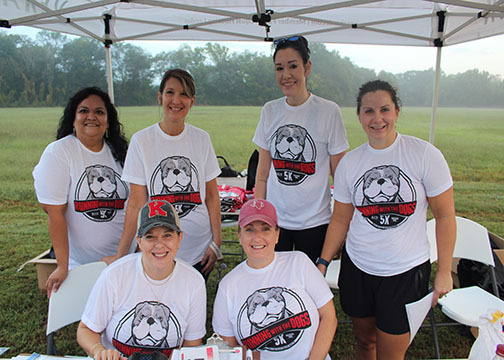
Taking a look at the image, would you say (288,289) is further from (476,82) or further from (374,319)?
(476,82)

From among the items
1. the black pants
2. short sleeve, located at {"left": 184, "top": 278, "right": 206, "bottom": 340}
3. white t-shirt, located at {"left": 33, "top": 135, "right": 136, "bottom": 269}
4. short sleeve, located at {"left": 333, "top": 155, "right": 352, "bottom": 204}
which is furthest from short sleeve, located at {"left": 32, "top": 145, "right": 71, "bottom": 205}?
short sleeve, located at {"left": 333, "top": 155, "right": 352, "bottom": 204}

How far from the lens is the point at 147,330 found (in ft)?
4.32

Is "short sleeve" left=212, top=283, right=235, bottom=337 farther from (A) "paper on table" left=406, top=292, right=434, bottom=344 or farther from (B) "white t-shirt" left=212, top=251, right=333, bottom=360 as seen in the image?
(A) "paper on table" left=406, top=292, right=434, bottom=344

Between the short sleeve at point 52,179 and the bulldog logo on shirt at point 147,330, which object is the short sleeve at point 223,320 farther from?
the short sleeve at point 52,179

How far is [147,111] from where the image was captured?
7223 millimetres

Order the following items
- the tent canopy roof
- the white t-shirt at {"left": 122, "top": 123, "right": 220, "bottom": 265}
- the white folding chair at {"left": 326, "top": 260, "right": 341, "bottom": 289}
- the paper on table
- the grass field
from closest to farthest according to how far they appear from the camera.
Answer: the paper on table
the white t-shirt at {"left": 122, "top": 123, "right": 220, "bottom": 265}
the white folding chair at {"left": 326, "top": 260, "right": 341, "bottom": 289}
the tent canopy roof
the grass field

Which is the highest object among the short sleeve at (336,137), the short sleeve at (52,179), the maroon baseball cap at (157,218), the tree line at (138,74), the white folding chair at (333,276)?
the tree line at (138,74)

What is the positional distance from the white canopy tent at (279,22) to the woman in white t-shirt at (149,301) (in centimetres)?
207

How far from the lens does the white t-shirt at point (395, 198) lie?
140 cm

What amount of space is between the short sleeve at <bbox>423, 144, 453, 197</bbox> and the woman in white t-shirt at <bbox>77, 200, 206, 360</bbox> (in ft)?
3.23

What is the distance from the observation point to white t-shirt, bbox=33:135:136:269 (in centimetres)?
169

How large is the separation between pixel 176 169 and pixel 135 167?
19 cm

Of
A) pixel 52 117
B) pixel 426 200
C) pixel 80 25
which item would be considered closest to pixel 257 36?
pixel 80 25

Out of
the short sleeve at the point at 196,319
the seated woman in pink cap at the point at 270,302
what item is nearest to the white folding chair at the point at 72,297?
the short sleeve at the point at 196,319
